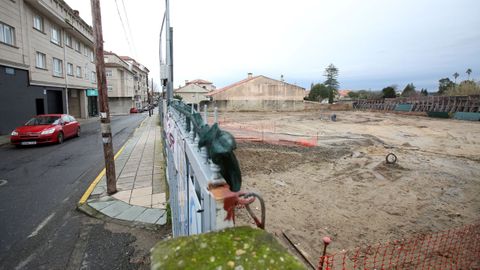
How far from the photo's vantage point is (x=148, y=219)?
4.88 meters

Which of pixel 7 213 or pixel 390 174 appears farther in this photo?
pixel 390 174

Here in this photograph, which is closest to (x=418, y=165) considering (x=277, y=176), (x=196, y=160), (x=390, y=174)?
(x=390, y=174)

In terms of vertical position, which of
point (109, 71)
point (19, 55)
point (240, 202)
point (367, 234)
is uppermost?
point (109, 71)

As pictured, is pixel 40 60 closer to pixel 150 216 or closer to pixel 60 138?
pixel 60 138

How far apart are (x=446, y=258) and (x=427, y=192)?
429 cm

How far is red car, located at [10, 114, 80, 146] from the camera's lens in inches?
442

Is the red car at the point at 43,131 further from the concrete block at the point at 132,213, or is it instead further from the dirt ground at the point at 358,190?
the concrete block at the point at 132,213

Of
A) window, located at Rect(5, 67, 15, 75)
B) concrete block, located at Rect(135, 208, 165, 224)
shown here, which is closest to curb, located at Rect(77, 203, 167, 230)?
concrete block, located at Rect(135, 208, 165, 224)

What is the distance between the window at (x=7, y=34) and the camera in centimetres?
1494

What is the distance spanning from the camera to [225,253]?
3.45 ft

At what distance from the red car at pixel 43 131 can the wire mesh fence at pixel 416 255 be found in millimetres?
12553

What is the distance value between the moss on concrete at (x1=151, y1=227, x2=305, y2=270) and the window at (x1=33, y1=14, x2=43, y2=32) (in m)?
24.3

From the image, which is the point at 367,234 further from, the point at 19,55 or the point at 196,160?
the point at 19,55

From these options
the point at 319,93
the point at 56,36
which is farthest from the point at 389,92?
the point at 56,36
